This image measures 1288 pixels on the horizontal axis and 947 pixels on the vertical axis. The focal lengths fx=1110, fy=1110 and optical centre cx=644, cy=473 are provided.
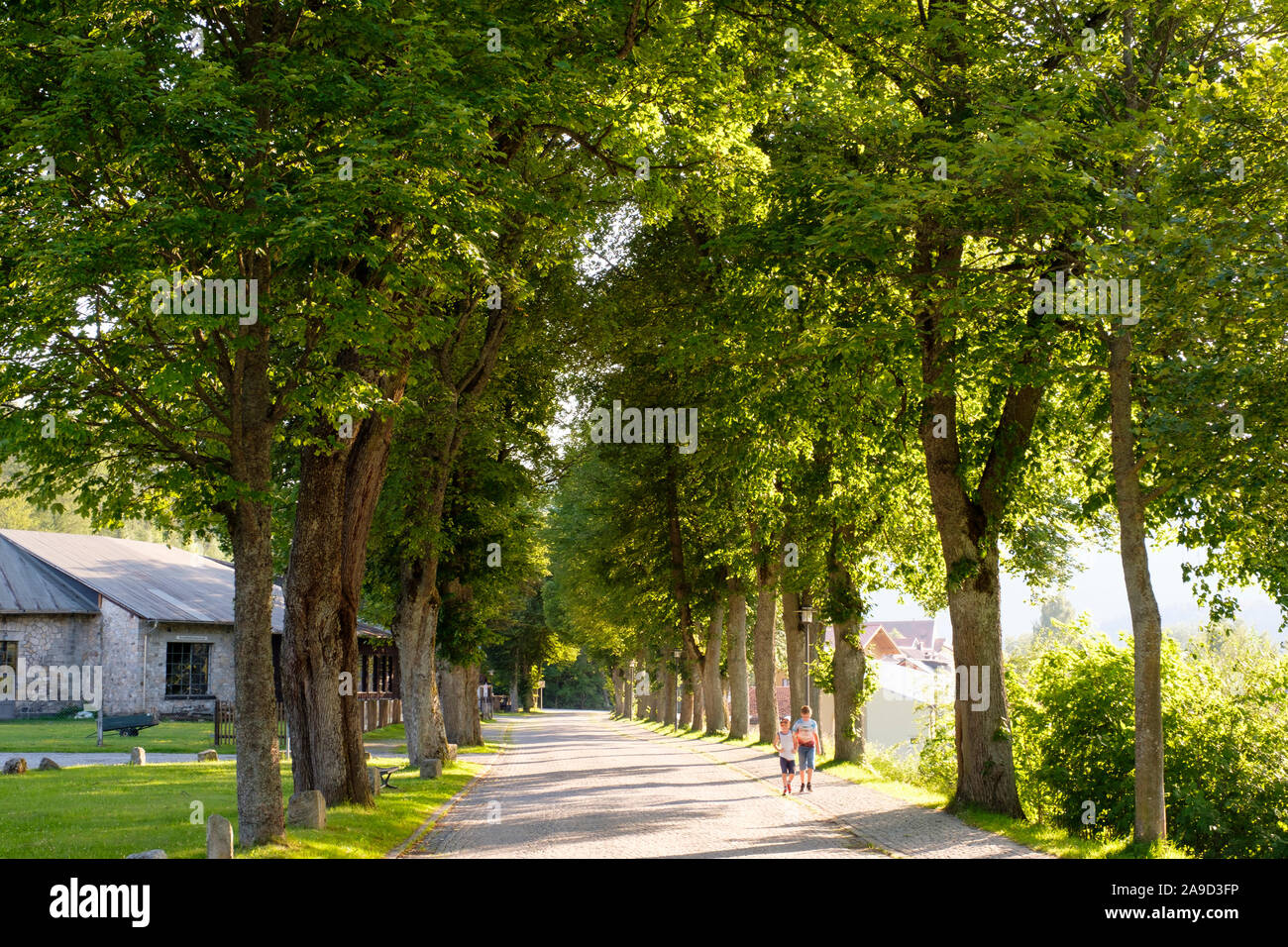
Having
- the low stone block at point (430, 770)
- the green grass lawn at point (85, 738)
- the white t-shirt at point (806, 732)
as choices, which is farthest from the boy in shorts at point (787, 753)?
the green grass lawn at point (85, 738)

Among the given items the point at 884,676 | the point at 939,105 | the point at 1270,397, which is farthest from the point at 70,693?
the point at 1270,397

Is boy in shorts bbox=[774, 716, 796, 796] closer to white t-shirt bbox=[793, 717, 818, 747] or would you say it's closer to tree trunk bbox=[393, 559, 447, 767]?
white t-shirt bbox=[793, 717, 818, 747]

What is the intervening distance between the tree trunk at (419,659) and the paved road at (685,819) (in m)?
1.76

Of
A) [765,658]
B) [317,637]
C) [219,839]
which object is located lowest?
[765,658]

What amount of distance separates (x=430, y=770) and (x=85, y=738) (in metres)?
15.0

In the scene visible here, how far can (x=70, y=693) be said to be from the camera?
38.9m

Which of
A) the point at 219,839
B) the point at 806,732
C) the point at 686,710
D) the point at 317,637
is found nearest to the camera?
the point at 219,839

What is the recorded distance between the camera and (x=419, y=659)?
83.0ft

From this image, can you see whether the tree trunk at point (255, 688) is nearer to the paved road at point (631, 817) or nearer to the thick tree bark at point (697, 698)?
the paved road at point (631, 817)

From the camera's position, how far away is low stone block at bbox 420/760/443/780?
22.9 m

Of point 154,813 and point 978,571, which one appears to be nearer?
point 154,813

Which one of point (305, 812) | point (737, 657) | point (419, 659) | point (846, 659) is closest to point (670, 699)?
point (737, 657)

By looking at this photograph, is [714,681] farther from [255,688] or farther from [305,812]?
[255,688]
